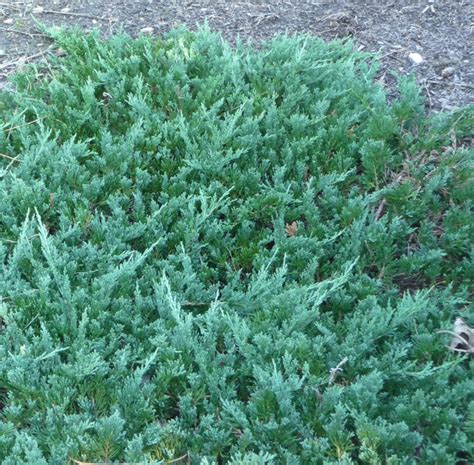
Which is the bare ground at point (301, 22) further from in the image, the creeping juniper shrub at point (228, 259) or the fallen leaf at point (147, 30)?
the creeping juniper shrub at point (228, 259)

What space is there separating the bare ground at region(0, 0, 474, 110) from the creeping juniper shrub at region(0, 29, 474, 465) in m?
0.34

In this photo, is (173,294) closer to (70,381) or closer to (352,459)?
(70,381)

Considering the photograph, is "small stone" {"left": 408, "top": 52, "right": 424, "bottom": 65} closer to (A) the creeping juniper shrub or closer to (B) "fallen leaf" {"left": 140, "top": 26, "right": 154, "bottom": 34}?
(A) the creeping juniper shrub

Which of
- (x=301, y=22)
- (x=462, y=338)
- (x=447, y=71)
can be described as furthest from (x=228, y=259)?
(x=301, y=22)

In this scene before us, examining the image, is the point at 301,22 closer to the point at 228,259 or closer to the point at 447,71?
the point at 447,71

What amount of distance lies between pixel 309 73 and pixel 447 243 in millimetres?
1294

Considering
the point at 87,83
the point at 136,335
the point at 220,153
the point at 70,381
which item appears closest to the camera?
the point at 70,381

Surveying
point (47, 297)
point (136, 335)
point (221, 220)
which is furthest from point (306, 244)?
point (47, 297)

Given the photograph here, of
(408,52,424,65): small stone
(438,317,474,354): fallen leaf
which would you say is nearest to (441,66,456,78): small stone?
(408,52,424,65): small stone

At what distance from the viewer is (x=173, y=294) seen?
106 inches

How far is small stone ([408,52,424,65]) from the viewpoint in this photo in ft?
13.5

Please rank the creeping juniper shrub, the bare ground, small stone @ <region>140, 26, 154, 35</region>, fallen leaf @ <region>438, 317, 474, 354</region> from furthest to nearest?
small stone @ <region>140, 26, 154, 35</region> → the bare ground → fallen leaf @ <region>438, 317, 474, 354</region> → the creeping juniper shrub

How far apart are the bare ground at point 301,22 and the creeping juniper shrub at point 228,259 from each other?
13.5 inches

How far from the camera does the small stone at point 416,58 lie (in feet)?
13.5
